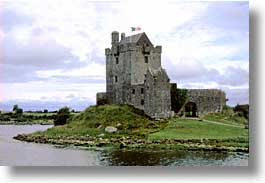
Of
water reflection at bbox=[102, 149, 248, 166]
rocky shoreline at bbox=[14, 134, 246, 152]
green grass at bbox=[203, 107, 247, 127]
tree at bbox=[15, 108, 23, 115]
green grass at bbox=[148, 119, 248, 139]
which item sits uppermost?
tree at bbox=[15, 108, 23, 115]

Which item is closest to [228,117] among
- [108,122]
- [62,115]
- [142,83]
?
[142,83]

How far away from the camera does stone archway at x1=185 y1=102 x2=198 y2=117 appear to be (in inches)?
191

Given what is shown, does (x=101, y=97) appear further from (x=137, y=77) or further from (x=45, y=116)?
(x=45, y=116)

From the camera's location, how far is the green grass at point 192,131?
480cm

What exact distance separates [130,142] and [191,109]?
21.0 inches

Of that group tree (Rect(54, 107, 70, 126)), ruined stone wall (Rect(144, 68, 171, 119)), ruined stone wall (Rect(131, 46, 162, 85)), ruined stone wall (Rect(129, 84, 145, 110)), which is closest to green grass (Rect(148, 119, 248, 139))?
ruined stone wall (Rect(144, 68, 171, 119))

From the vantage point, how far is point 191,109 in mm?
4883

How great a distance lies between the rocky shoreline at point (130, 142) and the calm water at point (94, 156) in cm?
5

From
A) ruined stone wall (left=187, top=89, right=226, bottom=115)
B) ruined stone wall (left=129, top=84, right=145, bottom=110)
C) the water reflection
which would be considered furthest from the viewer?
ruined stone wall (left=129, top=84, right=145, bottom=110)

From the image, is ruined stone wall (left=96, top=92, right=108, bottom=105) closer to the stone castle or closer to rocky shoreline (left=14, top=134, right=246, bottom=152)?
the stone castle

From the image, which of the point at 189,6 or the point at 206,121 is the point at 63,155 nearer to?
the point at 206,121

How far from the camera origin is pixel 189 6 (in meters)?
4.70

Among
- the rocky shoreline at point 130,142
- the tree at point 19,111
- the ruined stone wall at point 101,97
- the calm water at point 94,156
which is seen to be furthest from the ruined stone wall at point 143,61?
the tree at point 19,111

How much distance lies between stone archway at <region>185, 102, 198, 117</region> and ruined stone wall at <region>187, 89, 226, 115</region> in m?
0.03
